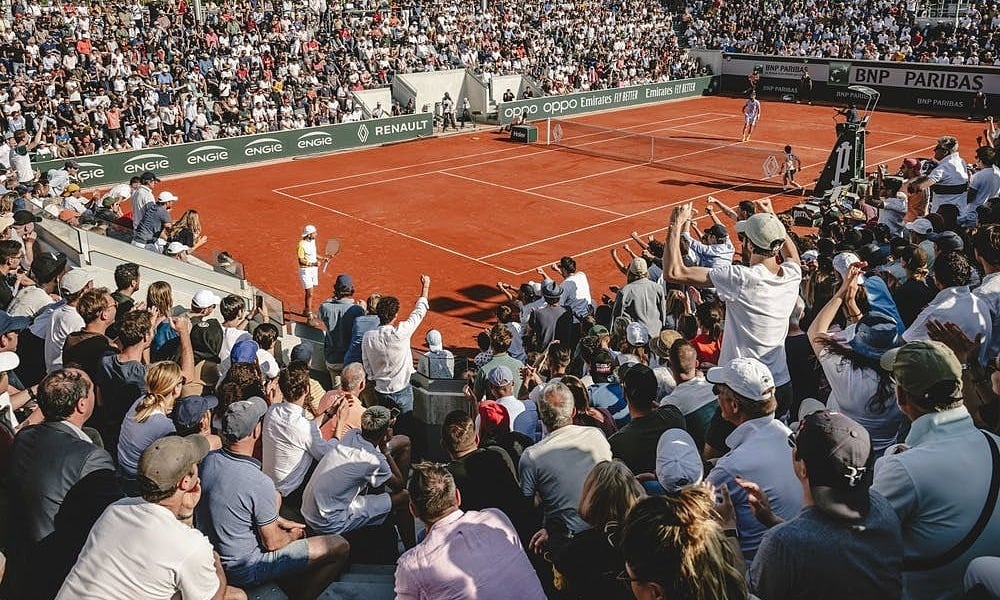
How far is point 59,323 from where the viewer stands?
26.4ft

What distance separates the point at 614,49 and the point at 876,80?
49.7ft

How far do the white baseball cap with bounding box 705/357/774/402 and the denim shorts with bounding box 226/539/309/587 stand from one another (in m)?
3.00

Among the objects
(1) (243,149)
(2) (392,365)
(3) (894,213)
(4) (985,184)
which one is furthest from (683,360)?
(1) (243,149)

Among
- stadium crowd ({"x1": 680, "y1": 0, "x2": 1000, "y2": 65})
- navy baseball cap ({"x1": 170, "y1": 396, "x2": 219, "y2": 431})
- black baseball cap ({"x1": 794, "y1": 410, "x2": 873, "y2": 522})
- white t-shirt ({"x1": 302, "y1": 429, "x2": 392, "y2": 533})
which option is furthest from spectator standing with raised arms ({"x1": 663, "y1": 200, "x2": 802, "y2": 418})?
stadium crowd ({"x1": 680, "y1": 0, "x2": 1000, "y2": 65})

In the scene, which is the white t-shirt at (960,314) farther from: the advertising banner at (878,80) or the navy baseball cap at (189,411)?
the advertising banner at (878,80)

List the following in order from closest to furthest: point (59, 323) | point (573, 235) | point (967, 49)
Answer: point (59, 323) → point (573, 235) → point (967, 49)

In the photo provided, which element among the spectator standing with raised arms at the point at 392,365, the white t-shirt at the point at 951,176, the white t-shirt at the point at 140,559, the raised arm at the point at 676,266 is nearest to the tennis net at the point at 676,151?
the white t-shirt at the point at 951,176

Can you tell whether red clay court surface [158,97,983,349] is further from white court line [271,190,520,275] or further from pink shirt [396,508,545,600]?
pink shirt [396,508,545,600]

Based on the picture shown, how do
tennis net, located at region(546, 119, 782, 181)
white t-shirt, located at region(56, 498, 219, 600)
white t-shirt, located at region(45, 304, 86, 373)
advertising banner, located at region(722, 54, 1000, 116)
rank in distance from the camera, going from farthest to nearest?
1. advertising banner, located at region(722, 54, 1000, 116)
2. tennis net, located at region(546, 119, 782, 181)
3. white t-shirt, located at region(45, 304, 86, 373)
4. white t-shirt, located at region(56, 498, 219, 600)

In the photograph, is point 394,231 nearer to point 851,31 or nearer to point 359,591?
point 359,591

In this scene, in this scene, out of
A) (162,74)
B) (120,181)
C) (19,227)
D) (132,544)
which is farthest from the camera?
(162,74)

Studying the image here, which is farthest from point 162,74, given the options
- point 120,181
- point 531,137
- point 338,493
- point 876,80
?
point 876,80

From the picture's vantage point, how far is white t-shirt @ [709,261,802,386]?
19.9 feet

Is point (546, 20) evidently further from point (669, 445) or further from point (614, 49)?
point (669, 445)
